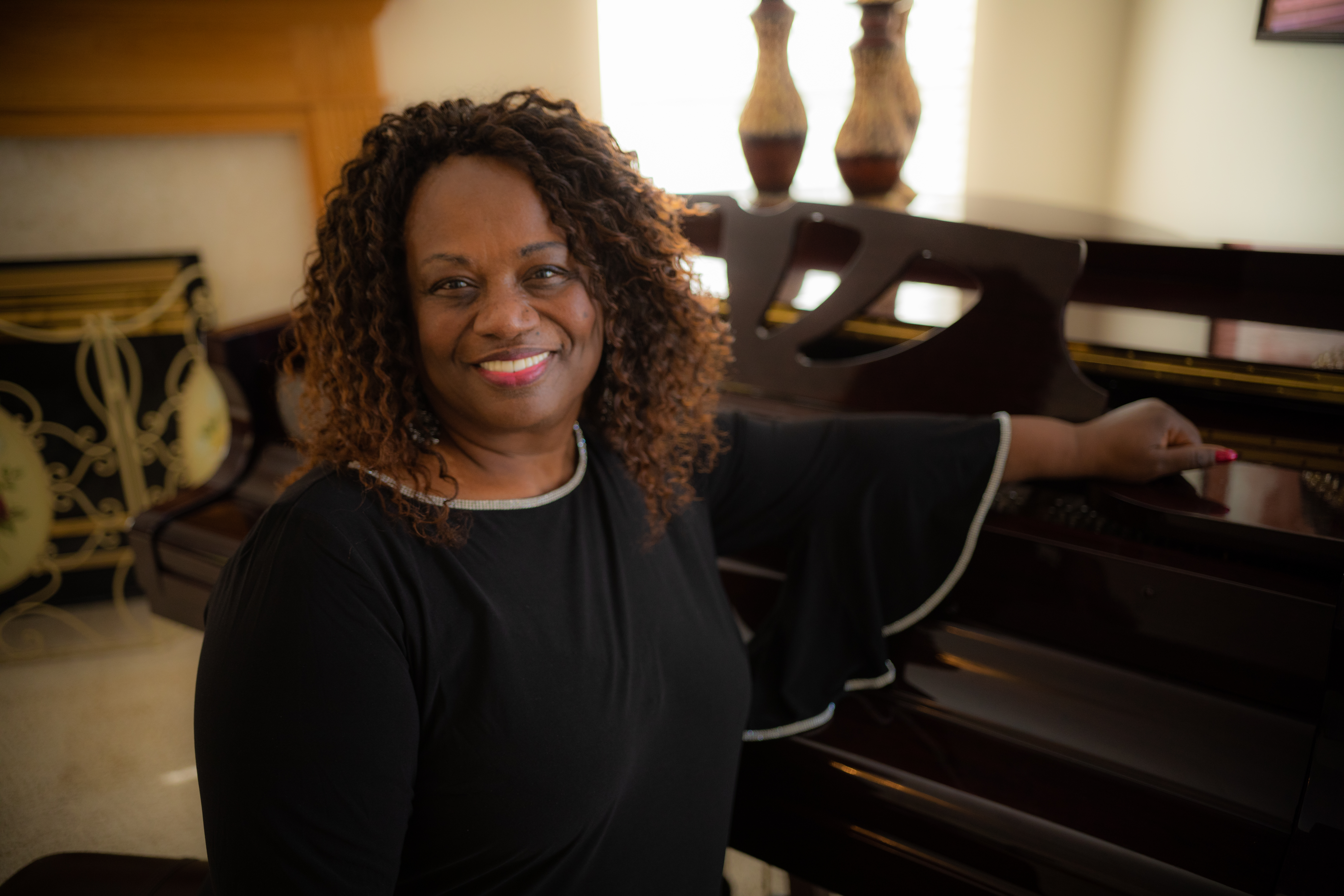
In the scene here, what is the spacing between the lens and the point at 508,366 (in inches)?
39.4

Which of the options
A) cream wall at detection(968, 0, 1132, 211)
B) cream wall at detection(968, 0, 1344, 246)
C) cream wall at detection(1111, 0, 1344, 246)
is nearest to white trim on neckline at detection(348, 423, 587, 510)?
cream wall at detection(968, 0, 1344, 246)

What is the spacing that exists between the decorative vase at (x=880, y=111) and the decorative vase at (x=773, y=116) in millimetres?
97

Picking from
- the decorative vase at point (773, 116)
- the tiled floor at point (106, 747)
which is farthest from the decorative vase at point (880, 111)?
the tiled floor at point (106, 747)

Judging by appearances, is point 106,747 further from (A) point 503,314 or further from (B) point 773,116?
(B) point 773,116

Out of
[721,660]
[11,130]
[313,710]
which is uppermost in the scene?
[11,130]

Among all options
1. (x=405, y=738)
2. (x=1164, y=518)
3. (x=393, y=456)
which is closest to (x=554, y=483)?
(x=393, y=456)

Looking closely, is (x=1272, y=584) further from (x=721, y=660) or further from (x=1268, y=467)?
(x=721, y=660)

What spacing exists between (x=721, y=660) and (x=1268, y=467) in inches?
30.3

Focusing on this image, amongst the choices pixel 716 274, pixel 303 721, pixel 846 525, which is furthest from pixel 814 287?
pixel 303 721

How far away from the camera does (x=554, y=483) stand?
1.12 m

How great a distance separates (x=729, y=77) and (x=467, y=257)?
3.05 m

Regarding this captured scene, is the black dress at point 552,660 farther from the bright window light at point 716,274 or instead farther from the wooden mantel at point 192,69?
the wooden mantel at point 192,69

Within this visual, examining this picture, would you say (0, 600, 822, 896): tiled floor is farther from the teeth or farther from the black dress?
the teeth

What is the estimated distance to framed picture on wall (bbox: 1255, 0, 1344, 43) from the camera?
217cm
